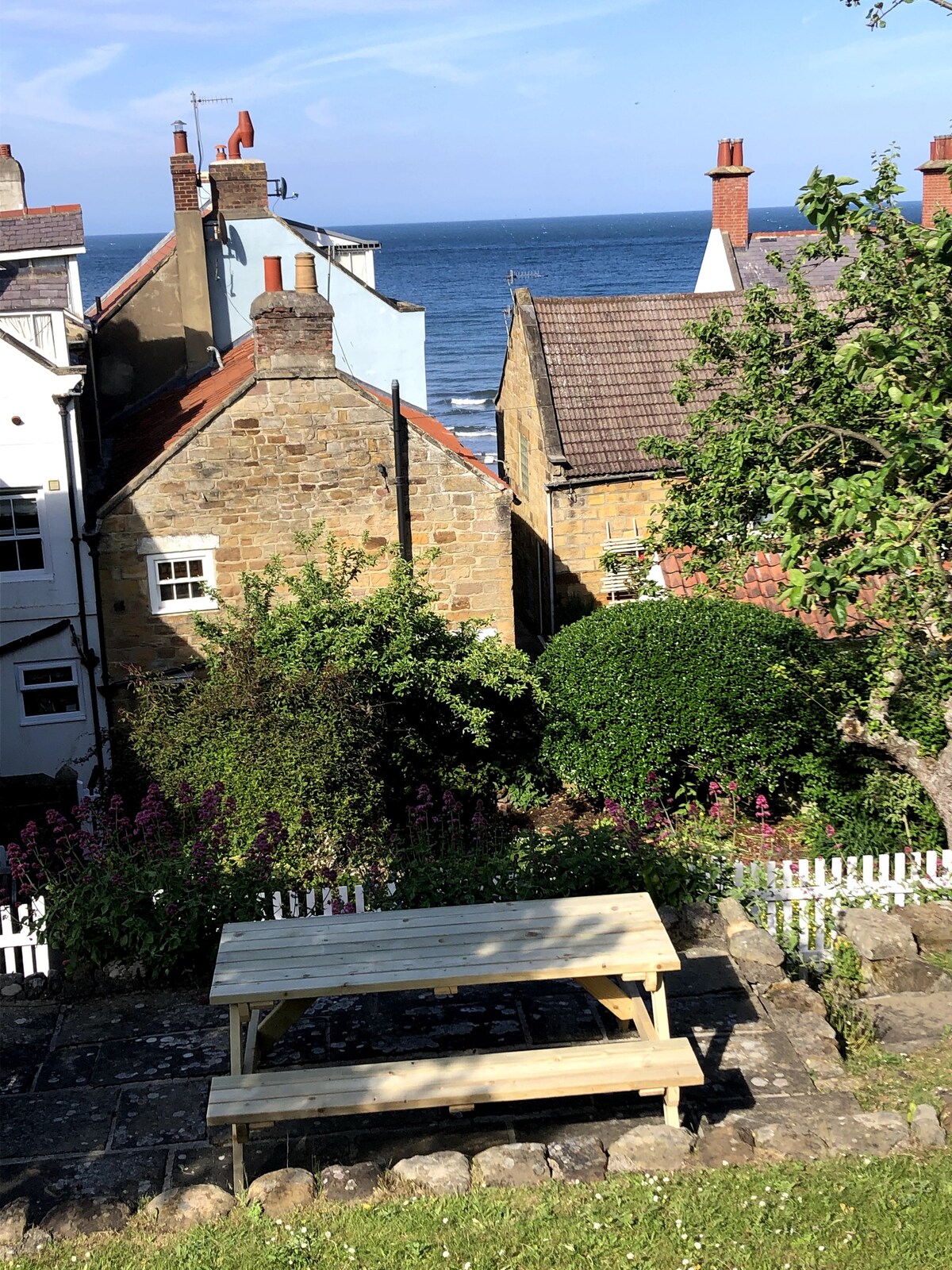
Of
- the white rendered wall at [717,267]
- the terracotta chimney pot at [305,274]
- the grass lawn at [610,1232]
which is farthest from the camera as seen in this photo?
the white rendered wall at [717,267]

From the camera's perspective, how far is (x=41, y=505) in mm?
17469

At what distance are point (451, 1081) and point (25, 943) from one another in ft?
14.0

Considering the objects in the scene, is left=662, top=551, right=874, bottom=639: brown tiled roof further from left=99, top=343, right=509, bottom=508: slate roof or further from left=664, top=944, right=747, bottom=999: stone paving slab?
left=664, top=944, right=747, bottom=999: stone paving slab

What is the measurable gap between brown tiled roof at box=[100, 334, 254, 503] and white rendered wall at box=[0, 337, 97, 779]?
2.85ft

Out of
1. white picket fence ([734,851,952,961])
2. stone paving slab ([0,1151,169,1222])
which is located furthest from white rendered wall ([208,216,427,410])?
stone paving slab ([0,1151,169,1222])

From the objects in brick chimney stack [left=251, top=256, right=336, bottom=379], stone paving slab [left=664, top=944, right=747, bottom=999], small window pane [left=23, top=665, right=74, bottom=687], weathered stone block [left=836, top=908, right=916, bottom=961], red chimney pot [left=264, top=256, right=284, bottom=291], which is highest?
red chimney pot [left=264, top=256, right=284, bottom=291]

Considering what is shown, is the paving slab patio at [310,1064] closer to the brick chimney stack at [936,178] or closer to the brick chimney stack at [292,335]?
the brick chimney stack at [292,335]

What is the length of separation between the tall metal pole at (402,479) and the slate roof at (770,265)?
1187 cm

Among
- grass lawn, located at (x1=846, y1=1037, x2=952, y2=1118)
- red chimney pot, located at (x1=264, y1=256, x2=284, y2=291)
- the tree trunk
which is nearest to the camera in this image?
grass lawn, located at (x1=846, y1=1037, x2=952, y2=1118)

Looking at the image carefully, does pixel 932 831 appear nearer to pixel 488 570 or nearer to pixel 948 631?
pixel 948 631

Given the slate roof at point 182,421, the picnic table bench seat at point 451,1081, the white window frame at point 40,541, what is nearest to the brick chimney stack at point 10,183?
the slate roof at point 182,421

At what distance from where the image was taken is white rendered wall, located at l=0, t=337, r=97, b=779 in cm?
1739

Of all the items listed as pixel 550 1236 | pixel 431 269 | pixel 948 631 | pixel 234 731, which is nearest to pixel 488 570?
pixel 234 731

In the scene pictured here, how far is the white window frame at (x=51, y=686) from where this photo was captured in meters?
18.0
